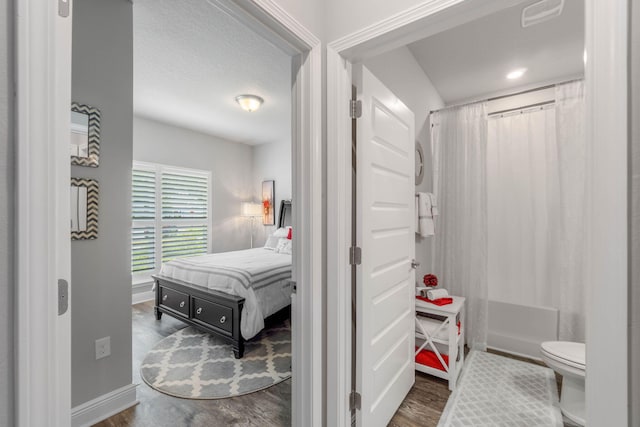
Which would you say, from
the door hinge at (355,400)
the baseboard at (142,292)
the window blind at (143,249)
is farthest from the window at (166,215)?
the door hinge at (355,400)

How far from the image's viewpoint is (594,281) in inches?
32.3

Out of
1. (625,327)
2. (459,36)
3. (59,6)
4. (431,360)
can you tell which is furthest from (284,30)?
(431,360)

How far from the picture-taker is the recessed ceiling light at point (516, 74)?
2.70 metres

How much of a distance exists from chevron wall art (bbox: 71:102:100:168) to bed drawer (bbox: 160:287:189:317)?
5.71 feet

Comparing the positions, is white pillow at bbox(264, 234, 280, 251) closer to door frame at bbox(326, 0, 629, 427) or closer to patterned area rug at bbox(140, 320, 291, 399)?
patterned area rug at bbox(140, 320, 291, 399)

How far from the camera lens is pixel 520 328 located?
2.72m

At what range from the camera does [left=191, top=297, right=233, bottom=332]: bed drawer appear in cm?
262

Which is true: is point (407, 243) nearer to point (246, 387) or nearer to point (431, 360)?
point (431, 360)

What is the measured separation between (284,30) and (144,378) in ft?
8.57

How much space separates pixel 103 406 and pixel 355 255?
1.87 m

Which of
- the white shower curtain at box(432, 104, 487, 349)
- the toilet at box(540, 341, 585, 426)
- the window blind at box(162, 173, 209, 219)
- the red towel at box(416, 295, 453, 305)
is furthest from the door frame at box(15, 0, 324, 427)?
the window blind at box(162, 173, 209, 219)

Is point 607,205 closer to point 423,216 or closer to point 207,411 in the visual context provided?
point 423,216

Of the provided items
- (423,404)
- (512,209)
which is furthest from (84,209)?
(512,209)

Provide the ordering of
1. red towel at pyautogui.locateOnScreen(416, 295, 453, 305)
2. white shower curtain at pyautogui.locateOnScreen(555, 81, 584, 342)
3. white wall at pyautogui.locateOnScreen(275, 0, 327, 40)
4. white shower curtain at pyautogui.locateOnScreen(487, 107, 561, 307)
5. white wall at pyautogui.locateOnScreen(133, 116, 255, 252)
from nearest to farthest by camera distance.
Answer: white wall at pyautogui.locateOnScreen(275, 0, 327, 40) → red towel at pyautogui.locateOnScreen(416, 295, 453, 305) → white shower curtain at pyautogui.locateOnScreen(555, 81, 584, 342) → white shower curtain at pyautogui.locateOnScreen(487, 107, 561, 307) → white wall at pyautogui.locateOnScreen(133, 116, 255, 252)
